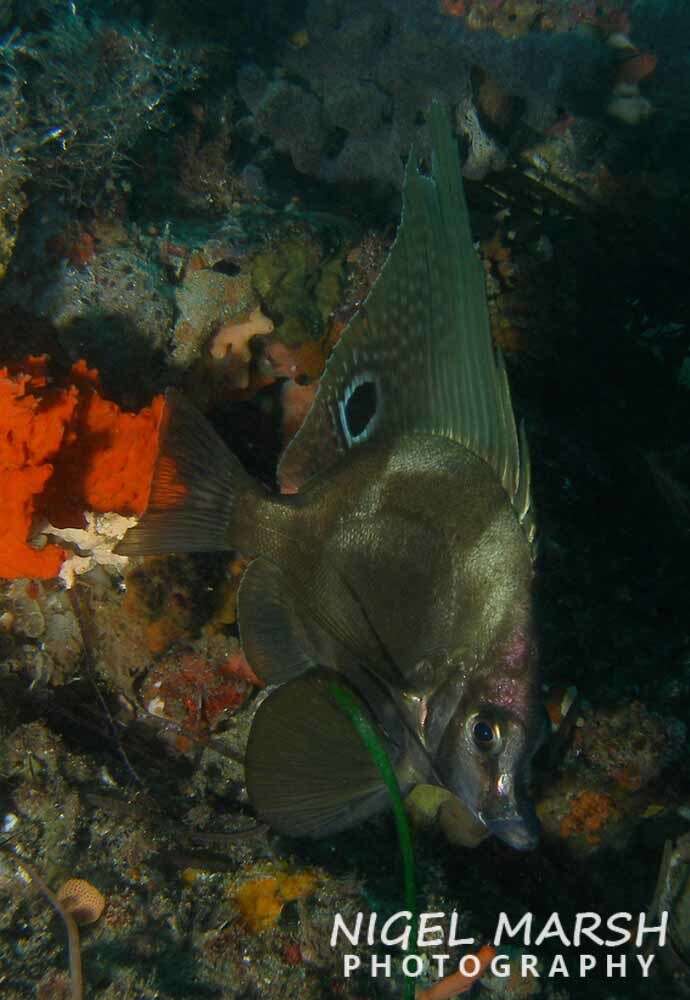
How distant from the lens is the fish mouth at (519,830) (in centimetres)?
181

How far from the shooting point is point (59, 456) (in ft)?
9.93

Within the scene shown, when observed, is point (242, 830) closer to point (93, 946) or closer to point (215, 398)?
point (93, 946)

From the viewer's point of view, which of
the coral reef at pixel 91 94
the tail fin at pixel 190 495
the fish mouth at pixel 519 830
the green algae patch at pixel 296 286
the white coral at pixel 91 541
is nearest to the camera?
the fish mouth at pixel 519 830

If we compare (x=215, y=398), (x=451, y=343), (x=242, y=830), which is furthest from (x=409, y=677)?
(x=215, y=398)

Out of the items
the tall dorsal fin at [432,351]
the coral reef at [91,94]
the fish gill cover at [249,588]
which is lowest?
the fish gill cover at [249,588]

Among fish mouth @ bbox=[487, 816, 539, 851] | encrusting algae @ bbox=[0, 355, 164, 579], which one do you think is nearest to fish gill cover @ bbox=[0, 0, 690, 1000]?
encrusting algae @ bbox=[0, 355, 164, 579]

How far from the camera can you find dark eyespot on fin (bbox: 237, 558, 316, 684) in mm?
→ 2500

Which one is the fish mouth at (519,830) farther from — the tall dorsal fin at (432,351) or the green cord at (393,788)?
the tall dorsal fin at (432,351)

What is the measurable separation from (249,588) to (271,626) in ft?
0.55

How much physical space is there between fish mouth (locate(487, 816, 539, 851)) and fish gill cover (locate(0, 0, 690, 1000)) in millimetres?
431

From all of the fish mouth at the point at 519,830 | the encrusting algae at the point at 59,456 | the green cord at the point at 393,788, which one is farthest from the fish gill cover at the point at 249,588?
the fish mouth at the point at 519,830

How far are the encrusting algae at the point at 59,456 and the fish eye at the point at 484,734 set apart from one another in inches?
80.7

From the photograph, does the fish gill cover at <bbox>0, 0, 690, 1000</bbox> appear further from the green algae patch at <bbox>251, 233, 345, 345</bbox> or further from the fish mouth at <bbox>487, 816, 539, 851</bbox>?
the fish mouth at <bbox>487, 816, 539, 851</bbox>

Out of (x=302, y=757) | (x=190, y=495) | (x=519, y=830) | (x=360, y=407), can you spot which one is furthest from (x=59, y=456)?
(x=519, y=830)
